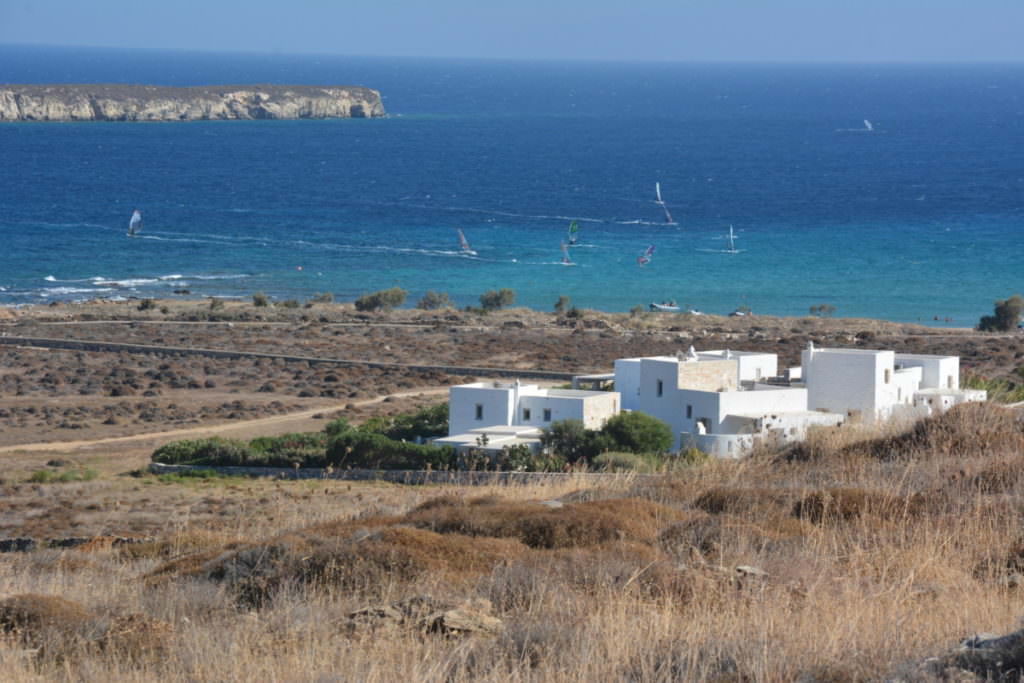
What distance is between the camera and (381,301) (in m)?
70.8

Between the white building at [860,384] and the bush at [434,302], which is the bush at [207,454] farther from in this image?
the bush at [434,302]

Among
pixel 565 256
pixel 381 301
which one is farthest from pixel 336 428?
pixel 565 256

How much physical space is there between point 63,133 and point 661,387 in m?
176

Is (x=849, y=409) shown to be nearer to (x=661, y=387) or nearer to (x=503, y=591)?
(x=661, y=387)

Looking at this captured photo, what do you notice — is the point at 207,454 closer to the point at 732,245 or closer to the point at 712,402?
the point at 712,402

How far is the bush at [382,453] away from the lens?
29344mm

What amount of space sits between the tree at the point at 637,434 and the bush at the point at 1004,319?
39.1 meters

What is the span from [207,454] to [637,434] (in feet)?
34.2

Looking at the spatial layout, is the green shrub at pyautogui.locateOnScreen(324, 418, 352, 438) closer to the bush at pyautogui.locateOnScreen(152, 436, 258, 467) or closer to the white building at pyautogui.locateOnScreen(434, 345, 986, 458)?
the bush at pyautogui.locateOnScreen(152, 436, 258, 467)

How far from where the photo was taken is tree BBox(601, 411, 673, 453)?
93.5 ft

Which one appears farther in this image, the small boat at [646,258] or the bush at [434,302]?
the small boat at [646,258]

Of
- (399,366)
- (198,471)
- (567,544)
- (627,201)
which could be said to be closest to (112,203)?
(627,201)

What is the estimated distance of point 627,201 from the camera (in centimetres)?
12381

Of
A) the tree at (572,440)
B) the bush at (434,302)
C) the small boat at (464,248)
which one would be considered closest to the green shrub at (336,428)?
the tree at (572,440)
